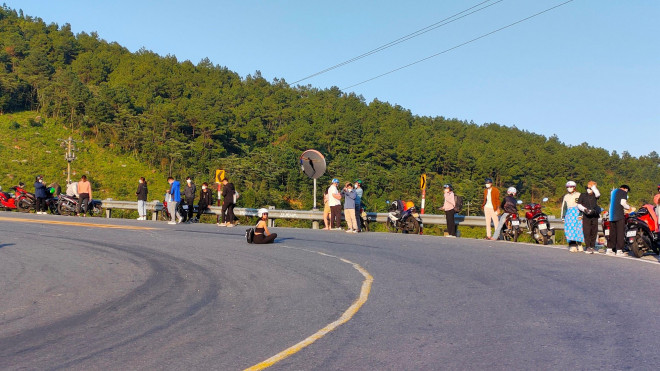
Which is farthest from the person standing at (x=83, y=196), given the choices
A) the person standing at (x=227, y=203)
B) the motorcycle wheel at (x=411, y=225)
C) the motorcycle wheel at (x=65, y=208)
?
the motorcycle wheel at (x=411, y=225)

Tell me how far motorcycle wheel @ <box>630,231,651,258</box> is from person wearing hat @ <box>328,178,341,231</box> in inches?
410

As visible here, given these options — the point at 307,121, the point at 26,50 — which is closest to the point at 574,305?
A: the point at 307,121

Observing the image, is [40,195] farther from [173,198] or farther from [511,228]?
[511,228]

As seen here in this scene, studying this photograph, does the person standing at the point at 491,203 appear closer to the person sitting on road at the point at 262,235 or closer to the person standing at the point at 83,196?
the person sitting on road at the point at 262,235

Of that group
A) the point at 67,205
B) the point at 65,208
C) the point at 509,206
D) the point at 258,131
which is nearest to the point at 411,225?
the point at 509,206

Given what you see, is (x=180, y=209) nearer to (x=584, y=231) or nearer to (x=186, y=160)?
(x=584, y=231)

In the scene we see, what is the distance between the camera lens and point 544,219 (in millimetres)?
17719

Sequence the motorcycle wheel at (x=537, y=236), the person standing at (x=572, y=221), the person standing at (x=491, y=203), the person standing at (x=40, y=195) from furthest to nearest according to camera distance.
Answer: the person standing at (x=40, y=195), the person standing at (x=491, y=203), the motorcycle wheel at (x=537, y=236), the person standing at (x=572, y=221)

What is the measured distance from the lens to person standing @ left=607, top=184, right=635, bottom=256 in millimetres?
14055

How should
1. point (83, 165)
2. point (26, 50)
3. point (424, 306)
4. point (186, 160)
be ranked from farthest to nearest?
1. point (26, 50)
2. point (186, 160)
3. point (83, 165)
4. point (424, 306)

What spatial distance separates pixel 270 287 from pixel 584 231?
8910mm

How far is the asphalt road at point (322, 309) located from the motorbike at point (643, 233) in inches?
12.0

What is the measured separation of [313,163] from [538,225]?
10.5m

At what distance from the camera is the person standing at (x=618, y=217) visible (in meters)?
14.1
